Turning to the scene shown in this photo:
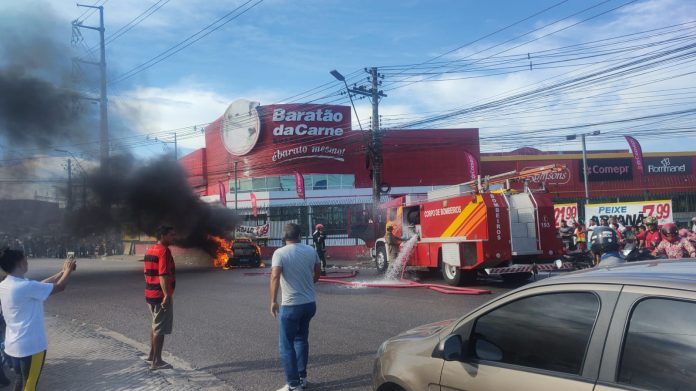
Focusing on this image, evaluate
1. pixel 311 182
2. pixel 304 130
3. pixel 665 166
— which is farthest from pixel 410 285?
pixel 665 166

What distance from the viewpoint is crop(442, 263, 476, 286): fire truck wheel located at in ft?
41.6

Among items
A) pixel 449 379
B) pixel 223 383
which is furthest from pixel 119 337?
pixel 449 379

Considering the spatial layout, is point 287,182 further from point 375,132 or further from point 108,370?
point 108,370

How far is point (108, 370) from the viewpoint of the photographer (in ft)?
20.4

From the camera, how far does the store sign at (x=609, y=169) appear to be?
43.8m

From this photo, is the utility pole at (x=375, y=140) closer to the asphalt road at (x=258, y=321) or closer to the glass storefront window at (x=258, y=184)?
the asphalt road at (x=258, y=321)

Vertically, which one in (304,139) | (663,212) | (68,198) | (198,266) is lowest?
(198,266)

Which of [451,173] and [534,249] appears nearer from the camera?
[534,249]

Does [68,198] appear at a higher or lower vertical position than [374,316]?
higher

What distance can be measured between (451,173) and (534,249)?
27.5 m

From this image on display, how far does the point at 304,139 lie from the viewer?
1438 inches

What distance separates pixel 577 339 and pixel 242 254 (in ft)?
68.4

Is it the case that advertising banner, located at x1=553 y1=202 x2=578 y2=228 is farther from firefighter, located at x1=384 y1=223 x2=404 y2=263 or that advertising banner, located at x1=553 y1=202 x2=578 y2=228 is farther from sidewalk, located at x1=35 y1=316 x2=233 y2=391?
sidewalk, located at x1=35 y1=316 x2=233 y2=391

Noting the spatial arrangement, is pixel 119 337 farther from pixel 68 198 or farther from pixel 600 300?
pixel 68 198
